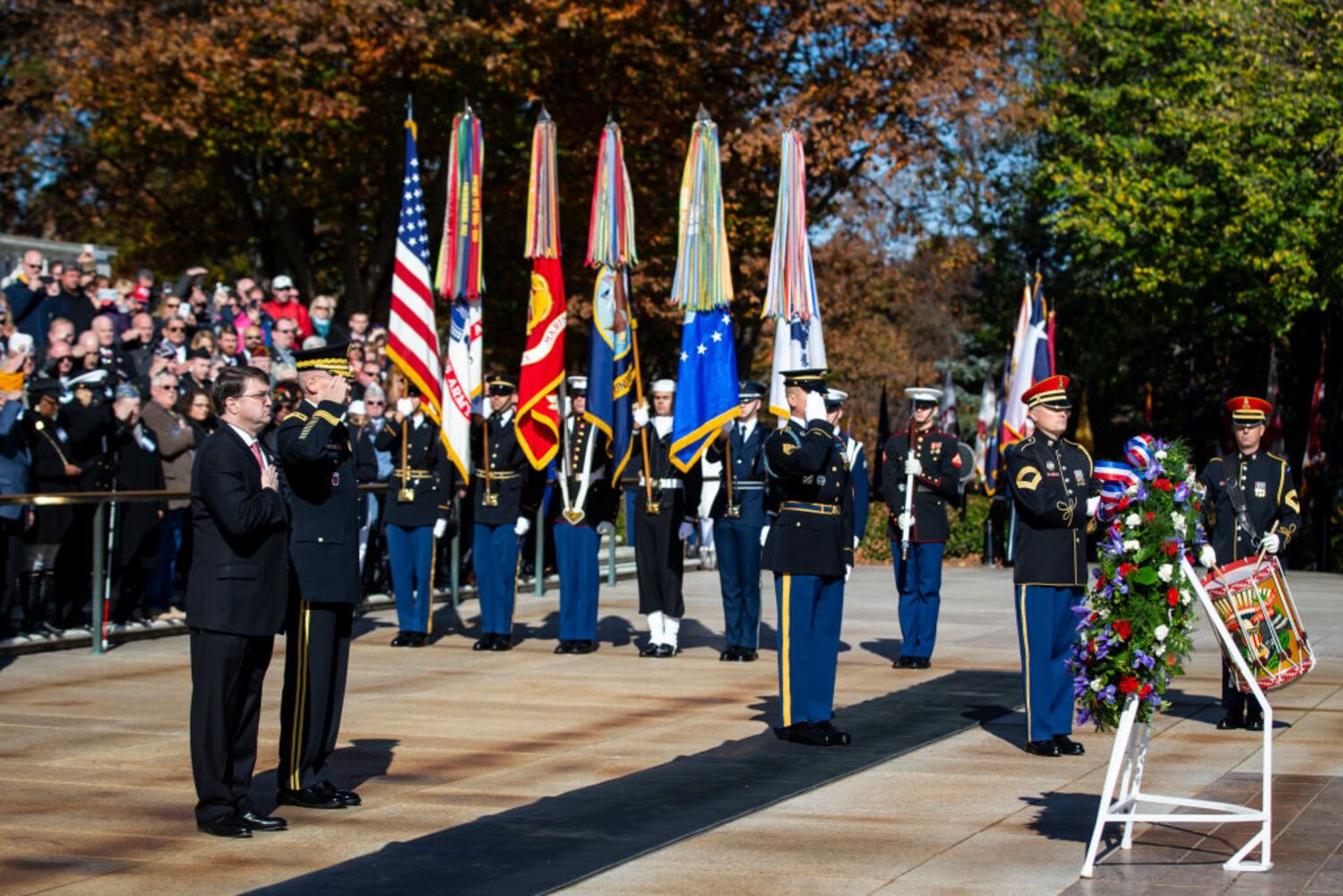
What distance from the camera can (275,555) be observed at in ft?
25.4

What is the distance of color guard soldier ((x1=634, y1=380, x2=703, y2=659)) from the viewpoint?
14.0 meters

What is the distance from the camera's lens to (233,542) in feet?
25.0

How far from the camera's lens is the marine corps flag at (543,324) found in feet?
46.9

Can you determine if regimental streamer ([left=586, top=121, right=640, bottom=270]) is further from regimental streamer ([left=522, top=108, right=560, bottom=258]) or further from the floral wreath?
the floral wreath

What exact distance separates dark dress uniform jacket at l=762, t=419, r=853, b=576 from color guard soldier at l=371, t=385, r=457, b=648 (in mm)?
4968

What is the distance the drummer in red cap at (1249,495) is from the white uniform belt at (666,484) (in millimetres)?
4338

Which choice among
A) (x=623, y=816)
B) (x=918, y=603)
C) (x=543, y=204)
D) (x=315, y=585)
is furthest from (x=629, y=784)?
(x=543, y=204)

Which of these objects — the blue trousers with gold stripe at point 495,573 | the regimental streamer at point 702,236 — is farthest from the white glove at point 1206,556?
the blue trousers with gold stripe at point 495,573

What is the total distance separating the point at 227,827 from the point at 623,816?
1647 millimetres

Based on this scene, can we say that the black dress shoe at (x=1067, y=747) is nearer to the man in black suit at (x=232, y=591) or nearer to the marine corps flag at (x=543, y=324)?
the man in black suit at (x=232, y=591)

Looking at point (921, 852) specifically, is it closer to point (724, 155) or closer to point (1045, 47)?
point (724, 155)

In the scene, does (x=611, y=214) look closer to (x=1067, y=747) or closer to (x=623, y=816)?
(x=1067, y=747)

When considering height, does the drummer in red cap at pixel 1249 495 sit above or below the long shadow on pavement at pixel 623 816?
above

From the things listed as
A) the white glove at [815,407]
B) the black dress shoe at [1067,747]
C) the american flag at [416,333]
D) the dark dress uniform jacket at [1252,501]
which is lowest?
the black dress shoe at [1067,747]
